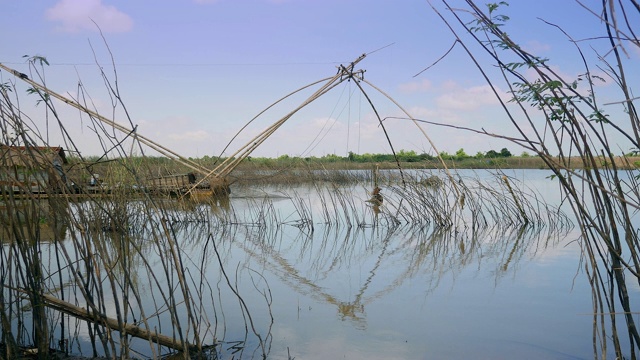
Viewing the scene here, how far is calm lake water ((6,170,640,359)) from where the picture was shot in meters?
3.47

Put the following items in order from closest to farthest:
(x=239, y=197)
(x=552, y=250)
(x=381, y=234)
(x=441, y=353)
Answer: (x=441, y=353), (x=552, y=250), (x=381, y=234), (x=239, y=197)

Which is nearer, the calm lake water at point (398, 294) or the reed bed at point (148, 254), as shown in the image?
the reed bed at point (148, 254)

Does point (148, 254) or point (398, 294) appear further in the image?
point (148, 254)

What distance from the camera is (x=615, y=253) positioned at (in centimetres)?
219

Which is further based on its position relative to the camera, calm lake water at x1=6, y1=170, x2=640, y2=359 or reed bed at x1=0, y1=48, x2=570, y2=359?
calm lake water at x1=6, y1=170, x2=640, y2=359

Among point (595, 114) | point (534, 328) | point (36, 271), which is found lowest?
point (534, 328)

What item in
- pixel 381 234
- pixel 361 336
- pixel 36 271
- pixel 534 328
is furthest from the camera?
pixel 381 234

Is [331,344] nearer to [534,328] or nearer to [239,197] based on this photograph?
[534,328]

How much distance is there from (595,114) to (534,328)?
6.75 ft

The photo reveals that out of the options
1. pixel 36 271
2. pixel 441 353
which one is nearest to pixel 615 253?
pixel 441 353

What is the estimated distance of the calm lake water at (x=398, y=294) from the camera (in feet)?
11.4

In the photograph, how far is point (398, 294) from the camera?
4.82m

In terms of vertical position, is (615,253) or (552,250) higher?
(615,253)

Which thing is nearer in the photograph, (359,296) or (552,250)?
(359,296)
